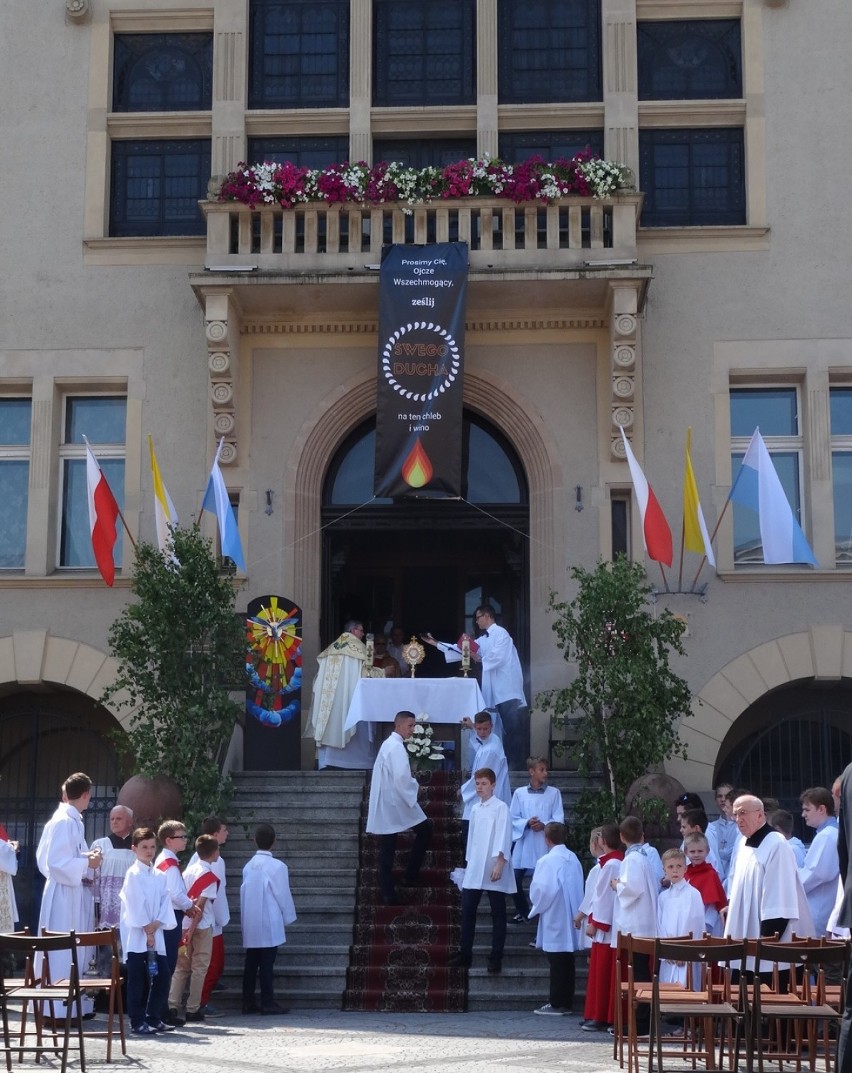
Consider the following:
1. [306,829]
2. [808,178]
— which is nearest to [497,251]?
[808,178]

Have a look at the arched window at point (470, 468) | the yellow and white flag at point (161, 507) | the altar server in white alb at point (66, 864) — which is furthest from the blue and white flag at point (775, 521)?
the altar server in white alb at point (66, 864)

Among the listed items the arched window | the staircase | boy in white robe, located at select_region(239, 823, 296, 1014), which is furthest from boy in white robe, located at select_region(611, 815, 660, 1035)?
the arched window

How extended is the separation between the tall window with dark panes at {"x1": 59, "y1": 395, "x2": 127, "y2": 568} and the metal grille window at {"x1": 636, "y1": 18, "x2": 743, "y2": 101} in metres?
8.22

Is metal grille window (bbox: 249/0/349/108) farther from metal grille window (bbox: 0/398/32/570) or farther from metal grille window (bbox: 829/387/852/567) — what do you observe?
metal grille window (bbox: 829/387/852/567)

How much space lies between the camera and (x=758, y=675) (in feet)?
64.6

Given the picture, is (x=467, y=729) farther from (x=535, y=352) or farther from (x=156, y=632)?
(x=535, y=352)

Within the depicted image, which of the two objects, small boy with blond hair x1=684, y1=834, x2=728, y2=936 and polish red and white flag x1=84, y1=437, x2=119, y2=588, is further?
polish red and white flag x1=84, y1=437, x2=119, y2=588

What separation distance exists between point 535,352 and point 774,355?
118 inches

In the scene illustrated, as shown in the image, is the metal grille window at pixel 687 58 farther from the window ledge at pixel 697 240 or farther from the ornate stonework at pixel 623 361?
the ornate stonework at pixel 623 361

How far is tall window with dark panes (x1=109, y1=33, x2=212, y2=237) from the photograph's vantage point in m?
21.7

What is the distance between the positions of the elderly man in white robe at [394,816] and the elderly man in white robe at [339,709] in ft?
9.20

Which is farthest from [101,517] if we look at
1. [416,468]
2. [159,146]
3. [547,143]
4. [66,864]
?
[547,143]

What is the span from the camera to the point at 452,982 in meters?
14.8

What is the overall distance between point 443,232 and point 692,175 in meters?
3.71
